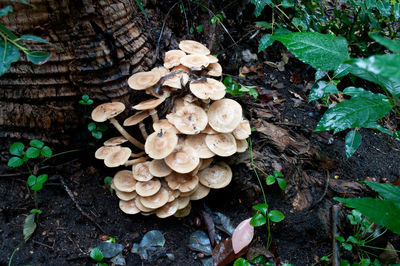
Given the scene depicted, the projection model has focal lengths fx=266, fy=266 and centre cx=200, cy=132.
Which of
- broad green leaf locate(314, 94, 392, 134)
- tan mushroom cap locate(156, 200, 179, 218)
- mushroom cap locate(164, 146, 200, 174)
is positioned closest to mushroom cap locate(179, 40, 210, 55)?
mushroom cap locate(164, 146, 200, 174)

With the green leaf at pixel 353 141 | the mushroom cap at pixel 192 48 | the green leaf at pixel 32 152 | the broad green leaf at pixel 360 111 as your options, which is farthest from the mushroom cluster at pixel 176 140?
the broad green leaf at pixel 360 111

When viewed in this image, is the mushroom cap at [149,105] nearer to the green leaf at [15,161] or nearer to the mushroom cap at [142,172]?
the mushroom cap at [142,172]

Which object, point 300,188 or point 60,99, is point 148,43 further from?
point 300,188

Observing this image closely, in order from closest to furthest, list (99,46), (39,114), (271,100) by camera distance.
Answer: (99,46)
(39,114)
(271,100)

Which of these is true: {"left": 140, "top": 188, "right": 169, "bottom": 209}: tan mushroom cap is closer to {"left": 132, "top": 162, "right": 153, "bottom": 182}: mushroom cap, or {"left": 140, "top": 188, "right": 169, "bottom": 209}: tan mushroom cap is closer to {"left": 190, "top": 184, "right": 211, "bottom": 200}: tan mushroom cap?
{"left": 132, "top": 162, "right": 153, "bottom": 182}: mushroom cap

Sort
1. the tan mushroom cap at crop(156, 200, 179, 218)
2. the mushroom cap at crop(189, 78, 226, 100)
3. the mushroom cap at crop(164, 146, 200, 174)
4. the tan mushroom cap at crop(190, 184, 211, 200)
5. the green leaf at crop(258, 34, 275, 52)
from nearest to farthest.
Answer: the mushroom cap at crop(164, 146, 200, 174) → the mushroom cap at crop(189, 78, 226, 100) → the tan mushroom cap at crop(156, 200, 179, 218) → the tan mushroom cap at crop(190, 184, 211, 200) → the green leaf at crop(258, 34, 275, 52)

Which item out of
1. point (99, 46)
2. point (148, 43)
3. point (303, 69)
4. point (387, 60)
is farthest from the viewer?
point (303, 69)

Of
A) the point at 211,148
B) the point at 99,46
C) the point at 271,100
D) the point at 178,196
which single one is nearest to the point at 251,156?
the point at 211,148
